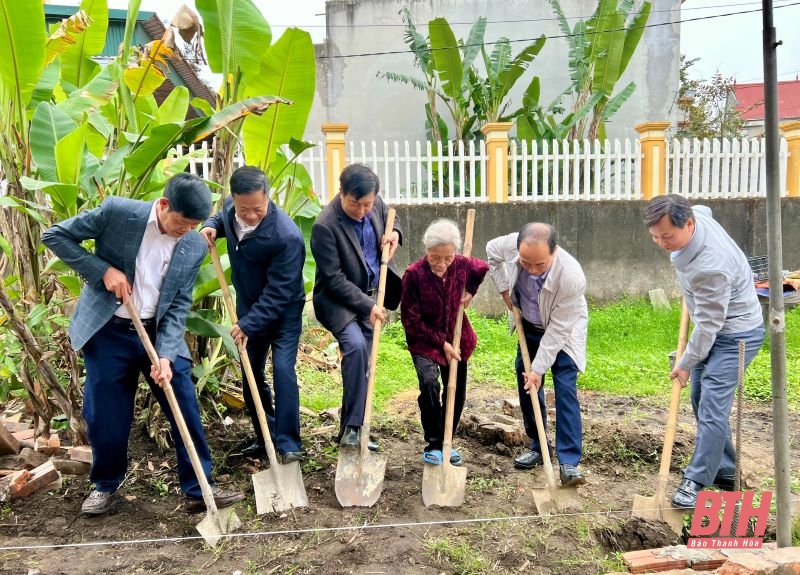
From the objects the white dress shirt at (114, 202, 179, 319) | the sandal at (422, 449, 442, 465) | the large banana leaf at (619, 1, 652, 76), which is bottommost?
the sandal at (422, 449, 442, 465)

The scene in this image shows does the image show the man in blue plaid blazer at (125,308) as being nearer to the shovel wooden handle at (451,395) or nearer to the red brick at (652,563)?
the shovel wooden handle at (451,395)

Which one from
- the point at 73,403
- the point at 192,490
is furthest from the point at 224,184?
the point at 192,490

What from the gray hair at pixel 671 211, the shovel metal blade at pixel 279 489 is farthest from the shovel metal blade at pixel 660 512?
the shovel metal blade at pixel 279 489

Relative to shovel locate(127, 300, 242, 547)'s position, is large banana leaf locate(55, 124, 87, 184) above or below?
above

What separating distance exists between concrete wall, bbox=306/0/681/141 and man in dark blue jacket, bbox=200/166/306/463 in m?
9.53

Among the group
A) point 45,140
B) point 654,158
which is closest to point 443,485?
point 45,140

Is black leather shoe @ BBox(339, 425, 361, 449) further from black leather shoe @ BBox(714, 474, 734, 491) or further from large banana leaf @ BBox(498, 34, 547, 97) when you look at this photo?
large banana leaf @ BBox(498, 34, 547, 97)

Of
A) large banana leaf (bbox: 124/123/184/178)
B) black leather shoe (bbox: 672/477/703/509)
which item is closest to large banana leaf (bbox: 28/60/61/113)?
large banana leaf (bbox: 124/123/184/178)

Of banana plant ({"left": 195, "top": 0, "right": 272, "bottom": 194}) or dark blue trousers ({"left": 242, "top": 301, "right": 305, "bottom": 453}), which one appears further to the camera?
banana plant ({"left": 195, "top": 0, "right": 272, "bottom": 194})

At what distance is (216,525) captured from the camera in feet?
9.48

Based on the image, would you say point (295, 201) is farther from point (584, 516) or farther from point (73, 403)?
point (584, 516)

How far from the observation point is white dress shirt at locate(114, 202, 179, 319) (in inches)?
116

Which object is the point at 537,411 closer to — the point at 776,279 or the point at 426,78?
the point at 776,279

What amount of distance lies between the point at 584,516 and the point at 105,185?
3.12m
